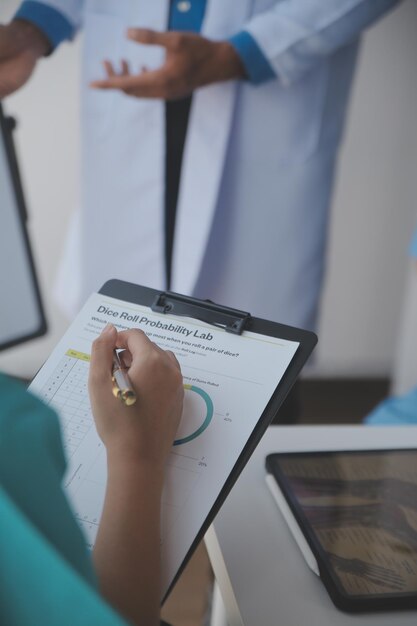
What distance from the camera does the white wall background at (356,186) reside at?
5.82 feet

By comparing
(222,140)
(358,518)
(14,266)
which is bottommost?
(14,266)

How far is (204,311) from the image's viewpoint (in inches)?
27.4

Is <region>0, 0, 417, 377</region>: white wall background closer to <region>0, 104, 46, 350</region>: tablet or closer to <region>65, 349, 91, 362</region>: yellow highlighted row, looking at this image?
<region>0, 104, 46, 350</region>: tablet

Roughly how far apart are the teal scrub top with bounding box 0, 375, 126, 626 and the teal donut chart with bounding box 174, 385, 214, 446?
9.9 inches

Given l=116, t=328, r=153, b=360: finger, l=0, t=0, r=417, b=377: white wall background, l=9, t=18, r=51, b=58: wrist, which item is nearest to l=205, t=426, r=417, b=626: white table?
l=116, t=328, r=153, b=360: finger

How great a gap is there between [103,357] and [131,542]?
15 centimetres

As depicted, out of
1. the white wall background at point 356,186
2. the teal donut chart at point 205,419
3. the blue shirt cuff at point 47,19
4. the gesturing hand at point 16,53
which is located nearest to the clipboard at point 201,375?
the teal donut chart at point 205,419

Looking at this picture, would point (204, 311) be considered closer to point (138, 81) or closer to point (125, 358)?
point (125, 358)

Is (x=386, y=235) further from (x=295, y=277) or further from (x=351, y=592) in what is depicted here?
(x=351, y=592)

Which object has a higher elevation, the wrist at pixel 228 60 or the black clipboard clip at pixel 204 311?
the wrist at pixel 228 60

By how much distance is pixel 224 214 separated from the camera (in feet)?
4.57

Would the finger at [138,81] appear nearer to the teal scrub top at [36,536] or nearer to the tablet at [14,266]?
the tablet at [14,266]

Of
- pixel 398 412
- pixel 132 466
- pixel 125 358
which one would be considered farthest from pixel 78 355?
pixel 398 412

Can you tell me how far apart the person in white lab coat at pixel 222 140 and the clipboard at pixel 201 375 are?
2.03 feet
